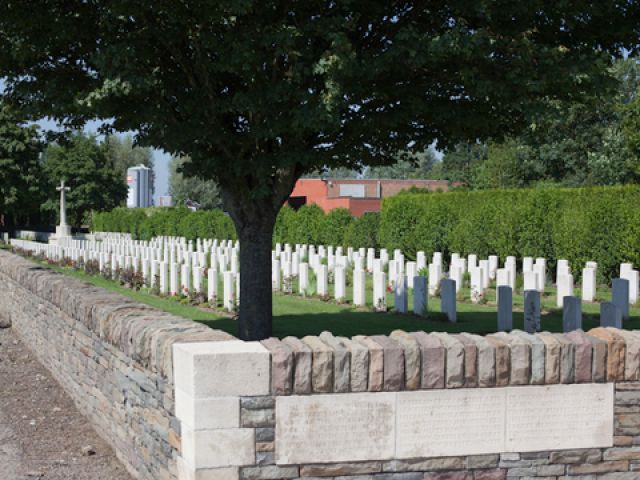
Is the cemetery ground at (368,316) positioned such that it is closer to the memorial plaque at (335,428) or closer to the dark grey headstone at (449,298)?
the dark grey headstone at (449,298)

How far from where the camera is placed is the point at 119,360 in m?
5.89

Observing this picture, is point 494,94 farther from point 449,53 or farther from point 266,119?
point 266,119

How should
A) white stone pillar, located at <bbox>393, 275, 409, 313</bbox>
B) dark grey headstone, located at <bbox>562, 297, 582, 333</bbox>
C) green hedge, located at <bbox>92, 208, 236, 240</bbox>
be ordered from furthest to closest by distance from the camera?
green hedge, located at <bbox>92, 208, 236, 240</bbox>, white stone pillar, located at <bbox>393, 275, 409, 313</bbox>, dark grey headstone, located at <bbox>562, 297, 582, 333</bbox>

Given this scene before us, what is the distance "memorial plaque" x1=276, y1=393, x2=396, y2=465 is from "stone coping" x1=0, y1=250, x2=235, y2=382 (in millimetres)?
711

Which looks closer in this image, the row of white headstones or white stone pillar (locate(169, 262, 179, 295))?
the row of white headstones

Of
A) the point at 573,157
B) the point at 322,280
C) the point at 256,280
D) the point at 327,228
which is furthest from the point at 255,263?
the point at 573,157

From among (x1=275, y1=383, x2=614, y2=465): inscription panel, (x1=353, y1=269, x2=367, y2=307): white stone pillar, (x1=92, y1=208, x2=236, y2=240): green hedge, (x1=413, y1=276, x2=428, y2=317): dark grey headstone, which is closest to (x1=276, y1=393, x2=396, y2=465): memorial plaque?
(x1=275, y1=383, x2=614, y2=465): inscription panel

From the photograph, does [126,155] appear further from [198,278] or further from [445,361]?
[445,361]

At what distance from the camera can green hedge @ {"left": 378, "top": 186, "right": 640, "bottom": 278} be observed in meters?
17.0

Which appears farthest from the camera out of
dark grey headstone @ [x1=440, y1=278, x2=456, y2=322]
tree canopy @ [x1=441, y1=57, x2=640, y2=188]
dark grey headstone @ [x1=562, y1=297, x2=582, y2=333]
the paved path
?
tree canopy @ [x1=441, y1=57, x2=640, y2=188]

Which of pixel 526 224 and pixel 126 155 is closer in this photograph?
pixel 526 224

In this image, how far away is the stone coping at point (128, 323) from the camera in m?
4.74

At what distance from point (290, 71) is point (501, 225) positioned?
13467mm

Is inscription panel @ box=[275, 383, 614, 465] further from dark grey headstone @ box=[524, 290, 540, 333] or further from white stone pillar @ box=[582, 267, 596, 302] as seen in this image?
white stone pillar @ box=[582, 267, 596, 302]
